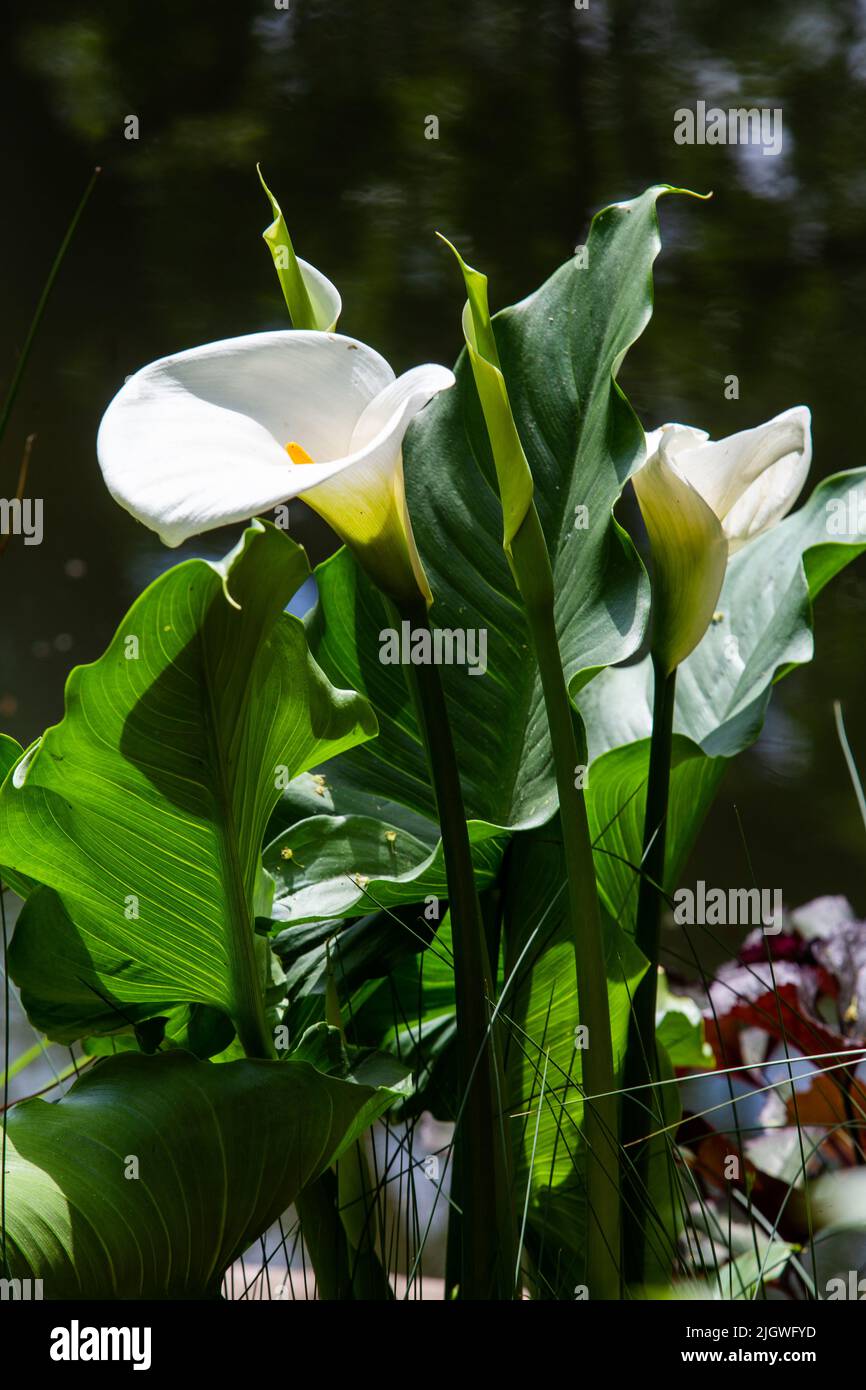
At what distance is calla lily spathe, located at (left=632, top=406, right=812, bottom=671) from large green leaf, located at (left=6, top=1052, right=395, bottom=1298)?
170mm

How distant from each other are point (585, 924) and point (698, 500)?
131 millimetres

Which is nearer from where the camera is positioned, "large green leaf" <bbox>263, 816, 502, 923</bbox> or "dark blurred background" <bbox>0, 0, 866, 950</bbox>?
"large green leaf" <bbox>263, 816, 502, 923</bbox>

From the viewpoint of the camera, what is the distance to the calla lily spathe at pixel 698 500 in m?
0.33

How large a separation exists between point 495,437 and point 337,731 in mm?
95

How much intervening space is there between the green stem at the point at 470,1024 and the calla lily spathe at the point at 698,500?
3.3 inches

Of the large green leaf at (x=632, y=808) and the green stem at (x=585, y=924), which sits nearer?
the green stem at (x=585, y=924)

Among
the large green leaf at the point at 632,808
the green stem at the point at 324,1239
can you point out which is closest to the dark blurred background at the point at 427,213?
the large green leaf at the point at 632,808

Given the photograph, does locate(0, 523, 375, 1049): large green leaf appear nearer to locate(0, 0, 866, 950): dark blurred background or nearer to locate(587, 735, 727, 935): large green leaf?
locate(587, 735, 727, 935): large green leaf

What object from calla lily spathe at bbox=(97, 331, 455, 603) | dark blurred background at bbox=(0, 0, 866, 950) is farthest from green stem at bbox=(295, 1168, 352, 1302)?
dark blurred background at bbox=(0, 0, 866, 950)

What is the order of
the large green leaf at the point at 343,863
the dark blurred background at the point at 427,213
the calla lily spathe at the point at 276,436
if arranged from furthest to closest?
1. the dark blurred background at the point at 427,213
2. the large green leaf at the point at 343,863
3. the calla lily spathe at the point at 276,436

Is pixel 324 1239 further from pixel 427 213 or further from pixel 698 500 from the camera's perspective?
pixel 427 213

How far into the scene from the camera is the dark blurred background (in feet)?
3.42

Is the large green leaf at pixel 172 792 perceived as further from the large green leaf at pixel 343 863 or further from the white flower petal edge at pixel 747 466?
the white flower petal edge at pixel 747 466
